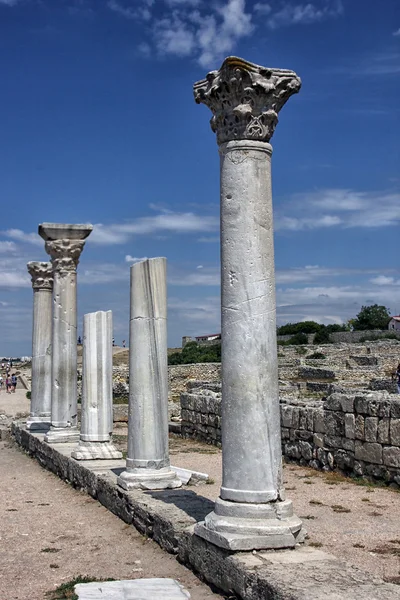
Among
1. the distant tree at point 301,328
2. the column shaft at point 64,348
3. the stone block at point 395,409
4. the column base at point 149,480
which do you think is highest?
the distant tree at point 301,328

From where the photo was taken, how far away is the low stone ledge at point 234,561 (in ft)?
14.5

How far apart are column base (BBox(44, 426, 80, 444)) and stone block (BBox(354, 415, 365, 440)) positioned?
6245 mm

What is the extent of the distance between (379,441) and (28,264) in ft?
35.2

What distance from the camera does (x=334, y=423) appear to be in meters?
11.8

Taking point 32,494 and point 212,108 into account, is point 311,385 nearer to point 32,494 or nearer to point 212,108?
point 32,494

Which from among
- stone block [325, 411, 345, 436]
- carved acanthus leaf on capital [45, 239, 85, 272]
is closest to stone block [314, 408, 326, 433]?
stone block [325, 411, 345, 436]

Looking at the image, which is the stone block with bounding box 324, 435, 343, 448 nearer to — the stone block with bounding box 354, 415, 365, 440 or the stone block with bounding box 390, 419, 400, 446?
the stone block with bounding box 354, 415, 365, 440

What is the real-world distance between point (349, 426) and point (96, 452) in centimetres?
417

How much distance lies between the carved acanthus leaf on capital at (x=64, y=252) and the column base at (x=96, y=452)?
440cm

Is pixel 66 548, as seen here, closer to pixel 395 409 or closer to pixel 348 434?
pixel 395 409

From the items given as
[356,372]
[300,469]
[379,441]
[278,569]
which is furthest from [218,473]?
[356,372]

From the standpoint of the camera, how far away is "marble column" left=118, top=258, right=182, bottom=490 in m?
8.82

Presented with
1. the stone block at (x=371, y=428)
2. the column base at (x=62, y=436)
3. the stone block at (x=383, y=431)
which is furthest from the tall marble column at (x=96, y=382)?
the stone block at (x=383, y=431)

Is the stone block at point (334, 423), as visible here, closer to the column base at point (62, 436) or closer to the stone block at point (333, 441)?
A: the stone block at point (333, 441)
